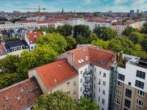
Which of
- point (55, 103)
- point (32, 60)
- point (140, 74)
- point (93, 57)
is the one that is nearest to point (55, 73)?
point (32, 60)

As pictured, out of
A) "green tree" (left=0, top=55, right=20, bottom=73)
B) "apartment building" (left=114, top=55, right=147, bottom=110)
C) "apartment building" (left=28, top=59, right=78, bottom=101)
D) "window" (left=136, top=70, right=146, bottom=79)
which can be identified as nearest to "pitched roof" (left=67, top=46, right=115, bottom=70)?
"apartment building" (left=28, top=59, right=78, bottom=101)

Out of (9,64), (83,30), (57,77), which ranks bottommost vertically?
(57,77)

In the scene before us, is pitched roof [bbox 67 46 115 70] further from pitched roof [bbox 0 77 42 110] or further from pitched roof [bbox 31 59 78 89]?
pitched roof [bbox 0 77 42 110]

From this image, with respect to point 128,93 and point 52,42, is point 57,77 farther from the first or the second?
point 52,42

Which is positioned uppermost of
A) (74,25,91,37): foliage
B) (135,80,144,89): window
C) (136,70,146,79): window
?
(74,25,91,37): foliage

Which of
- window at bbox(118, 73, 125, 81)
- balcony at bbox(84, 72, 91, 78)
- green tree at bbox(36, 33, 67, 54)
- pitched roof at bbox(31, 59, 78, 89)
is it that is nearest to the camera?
pitched roof at bbox(31, 59, 78, 89)

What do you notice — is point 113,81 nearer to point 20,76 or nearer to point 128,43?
point 20,76
